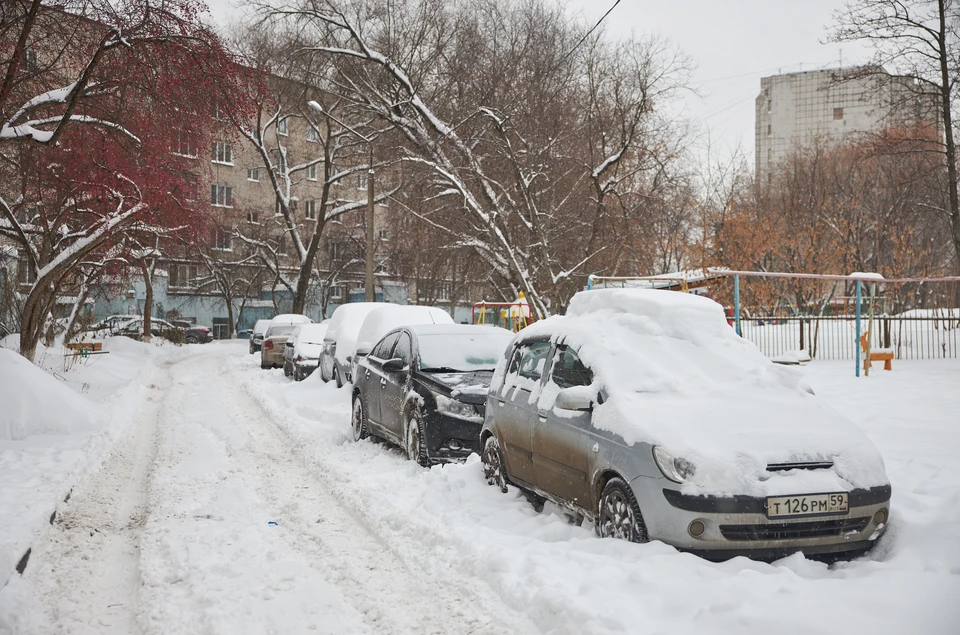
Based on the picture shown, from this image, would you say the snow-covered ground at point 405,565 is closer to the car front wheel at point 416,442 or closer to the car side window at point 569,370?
the car front wheel at point 416,442

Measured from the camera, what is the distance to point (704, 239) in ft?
98.9

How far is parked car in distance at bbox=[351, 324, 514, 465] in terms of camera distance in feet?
27.7

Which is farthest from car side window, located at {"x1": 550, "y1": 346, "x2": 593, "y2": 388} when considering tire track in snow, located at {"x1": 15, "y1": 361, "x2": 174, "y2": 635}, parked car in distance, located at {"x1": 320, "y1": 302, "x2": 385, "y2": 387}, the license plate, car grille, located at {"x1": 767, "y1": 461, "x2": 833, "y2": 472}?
parked car in distance, located at {"x1": 320, "y1": 302, "x2": 385, "y2": 387}

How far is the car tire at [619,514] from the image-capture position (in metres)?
4.98

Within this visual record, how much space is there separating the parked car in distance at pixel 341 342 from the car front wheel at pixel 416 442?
7.67 metres

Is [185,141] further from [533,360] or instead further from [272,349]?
[272,349]

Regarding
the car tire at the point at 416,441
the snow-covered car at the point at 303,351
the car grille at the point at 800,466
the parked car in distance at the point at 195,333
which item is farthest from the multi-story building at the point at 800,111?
the car grille at the point at 800,466

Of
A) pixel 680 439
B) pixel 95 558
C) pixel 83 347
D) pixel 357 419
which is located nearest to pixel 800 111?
pixel 83 347

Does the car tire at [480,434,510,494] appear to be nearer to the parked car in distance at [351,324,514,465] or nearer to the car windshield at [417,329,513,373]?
the parked car in distance at [351,324,514,465]

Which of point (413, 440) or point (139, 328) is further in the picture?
point (139, 328)

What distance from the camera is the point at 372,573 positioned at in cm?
510

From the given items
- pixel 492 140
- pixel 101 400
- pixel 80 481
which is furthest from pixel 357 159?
pixel 80 481

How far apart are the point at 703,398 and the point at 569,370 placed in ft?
3.58

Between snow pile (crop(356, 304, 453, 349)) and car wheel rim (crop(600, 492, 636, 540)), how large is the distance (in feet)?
32.7
